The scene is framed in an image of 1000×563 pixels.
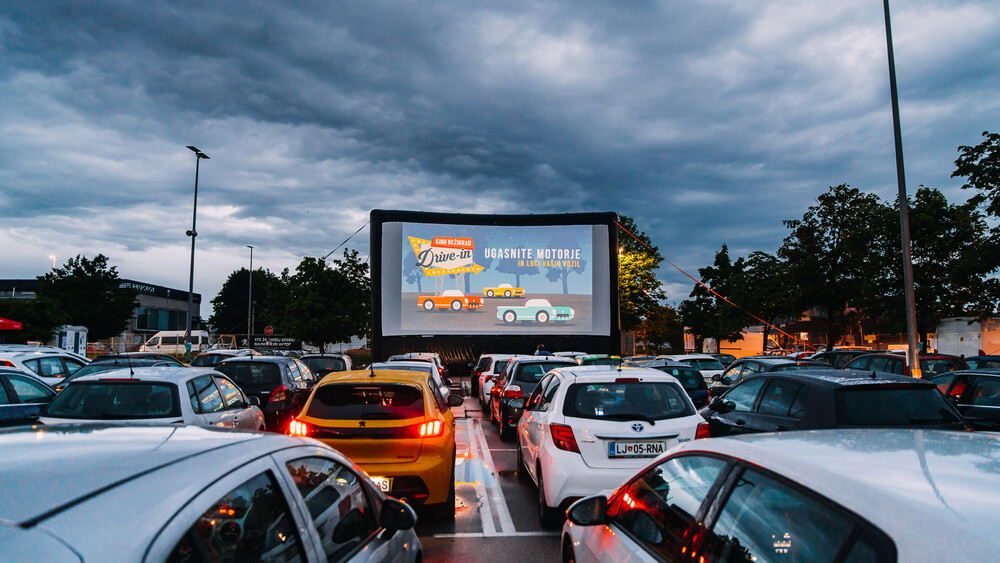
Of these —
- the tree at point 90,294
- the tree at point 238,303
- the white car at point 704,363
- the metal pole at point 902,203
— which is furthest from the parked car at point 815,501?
the tree at point 238,303

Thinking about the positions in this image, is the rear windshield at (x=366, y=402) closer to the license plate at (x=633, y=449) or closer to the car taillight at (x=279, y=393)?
the license plate at (x=633, y=449)

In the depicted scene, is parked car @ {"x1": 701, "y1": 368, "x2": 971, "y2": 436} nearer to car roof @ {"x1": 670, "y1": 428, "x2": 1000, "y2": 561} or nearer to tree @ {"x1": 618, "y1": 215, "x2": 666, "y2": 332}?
car roof @ {"x1": 670, "y1": 428, "x2": 1000, "y2": 561}

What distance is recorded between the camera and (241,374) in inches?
532

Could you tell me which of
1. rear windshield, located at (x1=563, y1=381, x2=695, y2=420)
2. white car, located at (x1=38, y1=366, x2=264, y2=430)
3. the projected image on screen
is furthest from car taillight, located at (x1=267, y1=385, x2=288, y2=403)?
the projected image on screen

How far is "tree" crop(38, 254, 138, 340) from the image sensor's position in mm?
42125

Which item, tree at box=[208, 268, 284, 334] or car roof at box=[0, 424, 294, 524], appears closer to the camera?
car roof at box=[0, 424, 294, 524]

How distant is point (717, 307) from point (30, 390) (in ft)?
173

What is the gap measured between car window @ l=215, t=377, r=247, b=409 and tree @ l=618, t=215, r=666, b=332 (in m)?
37.6

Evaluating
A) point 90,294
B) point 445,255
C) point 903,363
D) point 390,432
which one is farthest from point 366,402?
point 90,294

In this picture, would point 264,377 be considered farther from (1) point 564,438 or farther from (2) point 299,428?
(1) point 564,438

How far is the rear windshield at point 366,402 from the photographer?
21.3 feet

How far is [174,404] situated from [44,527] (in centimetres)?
609

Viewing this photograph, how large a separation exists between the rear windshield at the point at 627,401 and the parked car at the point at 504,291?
2230 cm

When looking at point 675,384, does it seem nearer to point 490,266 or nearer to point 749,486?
point 749,486
